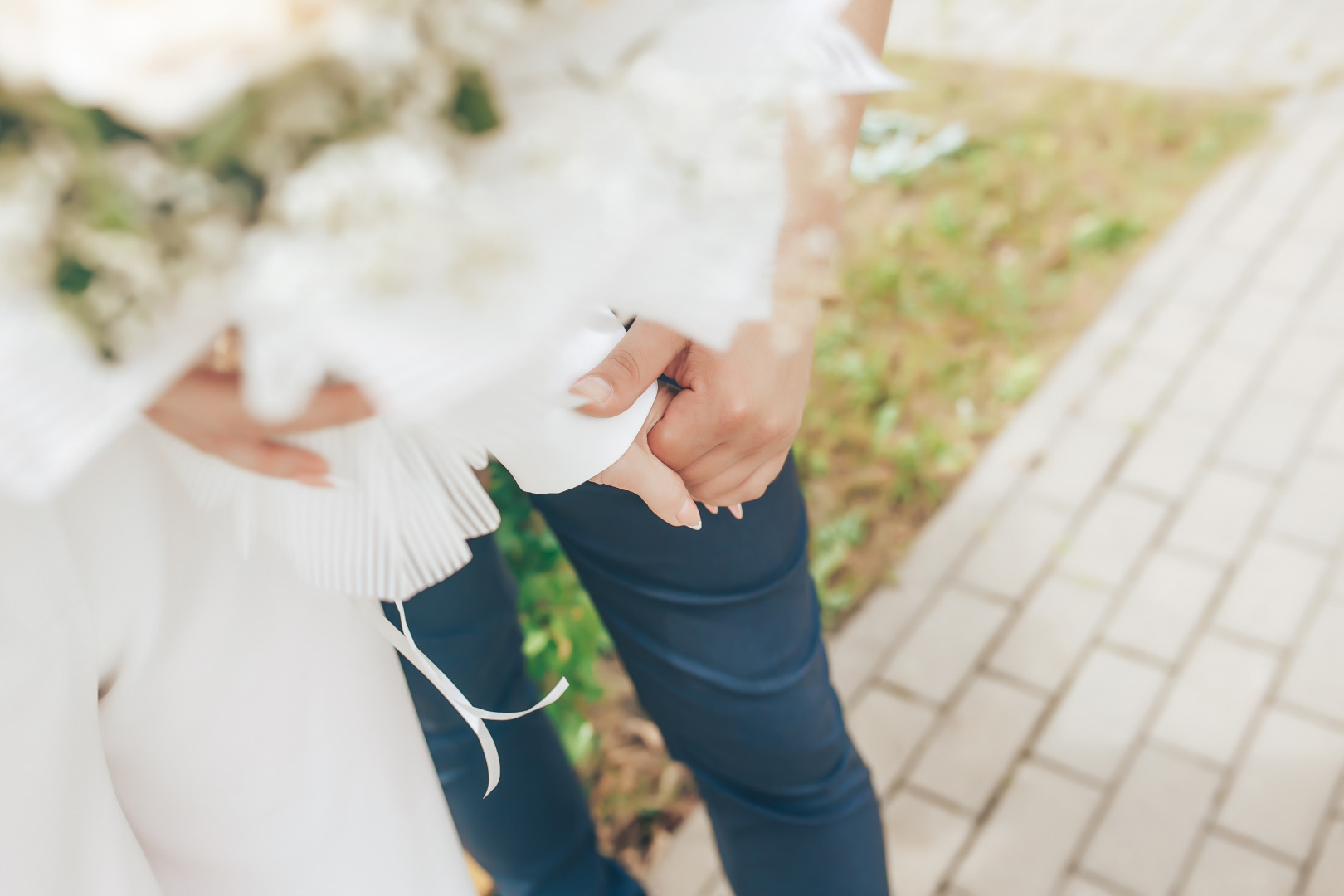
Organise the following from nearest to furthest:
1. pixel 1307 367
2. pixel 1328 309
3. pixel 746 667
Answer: pixel 746 667, pixel 1307 367, pixel 1328 309

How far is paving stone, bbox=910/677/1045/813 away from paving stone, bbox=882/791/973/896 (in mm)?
40

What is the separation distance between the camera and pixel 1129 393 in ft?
9.04

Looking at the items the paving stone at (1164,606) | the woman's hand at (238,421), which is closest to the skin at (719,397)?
the woman's hand at (238,421)

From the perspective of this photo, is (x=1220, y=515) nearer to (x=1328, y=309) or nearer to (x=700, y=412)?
(x=1328, y=309)

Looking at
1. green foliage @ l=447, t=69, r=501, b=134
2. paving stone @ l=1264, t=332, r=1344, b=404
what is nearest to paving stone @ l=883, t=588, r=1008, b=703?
paving stone @ l=1264, t=332, r=1344, b=404

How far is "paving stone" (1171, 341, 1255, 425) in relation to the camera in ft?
8.74

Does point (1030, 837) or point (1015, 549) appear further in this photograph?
point (1015, 549)

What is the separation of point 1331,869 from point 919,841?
0.68 metres

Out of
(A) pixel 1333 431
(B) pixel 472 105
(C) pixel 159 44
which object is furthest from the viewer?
(A) pixel 1333 431

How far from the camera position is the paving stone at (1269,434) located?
251 centimetres

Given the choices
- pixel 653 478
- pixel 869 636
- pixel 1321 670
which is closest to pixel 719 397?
pixel 653 478

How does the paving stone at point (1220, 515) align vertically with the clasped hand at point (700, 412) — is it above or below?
→ below

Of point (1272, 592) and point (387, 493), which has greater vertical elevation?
point (387, 493)

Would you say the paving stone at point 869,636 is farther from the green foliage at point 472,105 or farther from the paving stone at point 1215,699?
the green foliage at point 472,105
